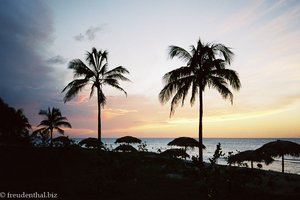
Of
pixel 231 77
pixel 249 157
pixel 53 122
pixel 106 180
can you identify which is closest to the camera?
pixel 106 180

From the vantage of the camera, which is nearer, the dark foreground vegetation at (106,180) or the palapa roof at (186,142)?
the dark foreground vegetation at (106,180)

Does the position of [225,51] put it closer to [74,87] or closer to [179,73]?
[179,73]

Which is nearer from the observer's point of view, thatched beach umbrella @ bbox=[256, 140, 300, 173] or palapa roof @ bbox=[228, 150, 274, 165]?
thatched beach umbrella @ bbox=[256, 140, 300, 173]

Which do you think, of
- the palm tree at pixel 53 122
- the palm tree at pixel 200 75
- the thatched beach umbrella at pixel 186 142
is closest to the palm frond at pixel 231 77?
the palm tree at pixel 200 75

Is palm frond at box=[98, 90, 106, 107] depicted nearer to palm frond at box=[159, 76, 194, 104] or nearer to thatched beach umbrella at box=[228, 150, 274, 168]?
palm frond at box=[159, 76, 194, 104]

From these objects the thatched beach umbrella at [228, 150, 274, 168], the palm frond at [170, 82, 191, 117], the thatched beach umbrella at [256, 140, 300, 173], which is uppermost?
the palm frond at [170, 82, 191, 117]

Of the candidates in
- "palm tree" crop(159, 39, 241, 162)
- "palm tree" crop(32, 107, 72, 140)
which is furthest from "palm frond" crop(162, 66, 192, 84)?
"palm tree" crop(32, 107, 72, 140)

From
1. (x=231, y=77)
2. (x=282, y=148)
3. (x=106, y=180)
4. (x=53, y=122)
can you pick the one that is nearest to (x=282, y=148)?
(x=282, y=148)

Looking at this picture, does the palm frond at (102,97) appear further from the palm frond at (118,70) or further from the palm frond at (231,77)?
the palm frond at (231,77)

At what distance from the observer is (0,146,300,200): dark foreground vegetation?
31.1ft

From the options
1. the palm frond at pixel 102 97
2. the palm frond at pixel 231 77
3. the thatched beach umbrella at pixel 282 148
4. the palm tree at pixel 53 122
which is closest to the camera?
the palm frond at pixel 231 77

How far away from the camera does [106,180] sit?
11.7m

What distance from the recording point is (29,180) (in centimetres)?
1116

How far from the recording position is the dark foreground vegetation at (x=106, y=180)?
9469 millimetres
